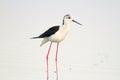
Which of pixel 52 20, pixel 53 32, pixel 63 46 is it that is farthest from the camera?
pixel 52 20

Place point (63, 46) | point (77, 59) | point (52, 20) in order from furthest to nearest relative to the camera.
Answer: point (52, 20) < point (63, 46) < point (77, 59)

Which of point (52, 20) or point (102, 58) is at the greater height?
point (52, 20)

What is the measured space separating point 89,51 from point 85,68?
15.4 inches

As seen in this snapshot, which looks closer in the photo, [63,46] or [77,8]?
[63,46]

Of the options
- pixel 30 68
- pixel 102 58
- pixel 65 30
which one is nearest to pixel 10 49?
pixel 30 68

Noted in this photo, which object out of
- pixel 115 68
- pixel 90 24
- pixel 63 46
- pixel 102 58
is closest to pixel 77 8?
pixel 90 24

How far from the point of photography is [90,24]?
150 inches

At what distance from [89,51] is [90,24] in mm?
583

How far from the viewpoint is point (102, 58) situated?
3.21m

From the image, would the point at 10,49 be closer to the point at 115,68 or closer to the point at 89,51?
the point at 89,51

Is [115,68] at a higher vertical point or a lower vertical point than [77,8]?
lower

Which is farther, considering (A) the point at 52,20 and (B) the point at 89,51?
(A) the point at 52,20

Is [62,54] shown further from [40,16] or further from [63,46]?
[40,16]

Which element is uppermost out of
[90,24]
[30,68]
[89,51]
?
[90,24]
